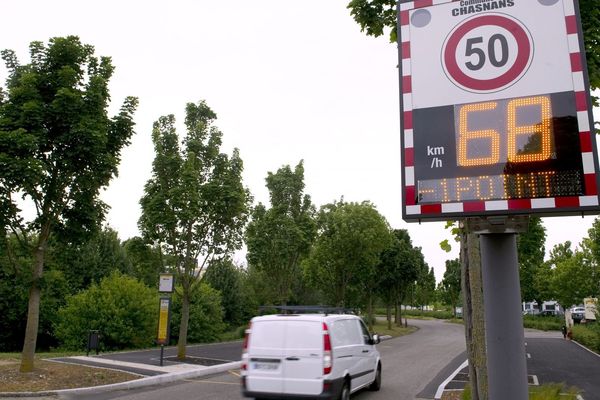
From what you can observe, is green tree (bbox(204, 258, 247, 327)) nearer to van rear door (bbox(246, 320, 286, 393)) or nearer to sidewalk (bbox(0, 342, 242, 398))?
sidewalk (bbox(0, 342, 242, 398))

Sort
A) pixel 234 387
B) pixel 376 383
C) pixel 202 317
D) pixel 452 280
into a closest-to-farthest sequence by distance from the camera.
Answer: pixel 376 383
pixel 234 387
pixel 202 317
pixel 452 280

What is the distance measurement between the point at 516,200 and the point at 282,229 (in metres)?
22.0

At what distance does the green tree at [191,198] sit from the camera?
16.6m

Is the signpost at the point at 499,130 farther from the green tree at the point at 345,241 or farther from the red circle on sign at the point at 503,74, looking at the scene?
the green tree at the point at 345,241

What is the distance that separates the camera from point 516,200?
3.65 metres

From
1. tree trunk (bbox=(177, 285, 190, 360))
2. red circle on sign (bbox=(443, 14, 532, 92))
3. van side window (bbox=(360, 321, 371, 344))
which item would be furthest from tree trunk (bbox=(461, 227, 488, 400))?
tree trunk (bbox=(177, 285, 190, 360))

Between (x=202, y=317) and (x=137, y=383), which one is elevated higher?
(x=202, y=317)

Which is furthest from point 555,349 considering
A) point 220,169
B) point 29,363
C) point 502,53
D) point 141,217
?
point 502,53

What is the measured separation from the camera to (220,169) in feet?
58.4

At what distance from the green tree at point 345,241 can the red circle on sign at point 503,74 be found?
27.0m

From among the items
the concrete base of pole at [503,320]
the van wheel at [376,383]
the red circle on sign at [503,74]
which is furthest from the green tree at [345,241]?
the red circle on sign at [503,74]

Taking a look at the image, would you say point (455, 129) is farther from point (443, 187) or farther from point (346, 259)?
point (346, 259)

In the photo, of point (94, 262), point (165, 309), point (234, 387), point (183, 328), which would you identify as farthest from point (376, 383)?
point (94, 262)

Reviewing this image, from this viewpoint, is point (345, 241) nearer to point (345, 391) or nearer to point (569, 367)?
point (569, 367)
